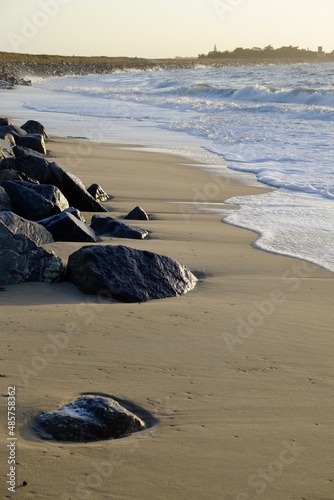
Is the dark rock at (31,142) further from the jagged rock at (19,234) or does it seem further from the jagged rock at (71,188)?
the jagged rock at (19,234)

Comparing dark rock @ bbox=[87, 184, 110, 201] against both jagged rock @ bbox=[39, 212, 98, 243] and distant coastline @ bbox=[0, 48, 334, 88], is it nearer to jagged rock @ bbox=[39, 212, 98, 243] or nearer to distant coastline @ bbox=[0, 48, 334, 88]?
jagged rock @ bbox=[39, 212, 98, 243]

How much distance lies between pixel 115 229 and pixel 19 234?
1.45 metres

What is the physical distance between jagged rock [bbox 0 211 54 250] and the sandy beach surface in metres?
0.15

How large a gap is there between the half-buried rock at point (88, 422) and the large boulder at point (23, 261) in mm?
1711

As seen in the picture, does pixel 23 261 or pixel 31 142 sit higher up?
pixel 31 142

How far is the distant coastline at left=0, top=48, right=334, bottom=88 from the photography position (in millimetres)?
65125

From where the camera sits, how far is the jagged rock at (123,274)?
4.35 m

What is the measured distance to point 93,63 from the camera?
95188 millimetres

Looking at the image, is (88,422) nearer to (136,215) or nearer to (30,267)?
(30,267)

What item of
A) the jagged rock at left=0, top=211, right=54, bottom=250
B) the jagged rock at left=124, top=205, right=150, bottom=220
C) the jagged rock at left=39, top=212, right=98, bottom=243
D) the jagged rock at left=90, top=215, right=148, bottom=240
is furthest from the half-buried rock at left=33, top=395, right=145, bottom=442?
the jagged rock at left=124, top=205, right=150, bottom=220

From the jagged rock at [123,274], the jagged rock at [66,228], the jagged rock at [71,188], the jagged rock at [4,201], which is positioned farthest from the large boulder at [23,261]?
the jagged rock at [71,188]

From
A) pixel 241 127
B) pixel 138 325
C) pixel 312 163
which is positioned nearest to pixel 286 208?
pixel 312 163

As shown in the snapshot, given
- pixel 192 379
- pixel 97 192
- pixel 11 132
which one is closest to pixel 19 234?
pixel 192 379

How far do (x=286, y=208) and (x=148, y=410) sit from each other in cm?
501
